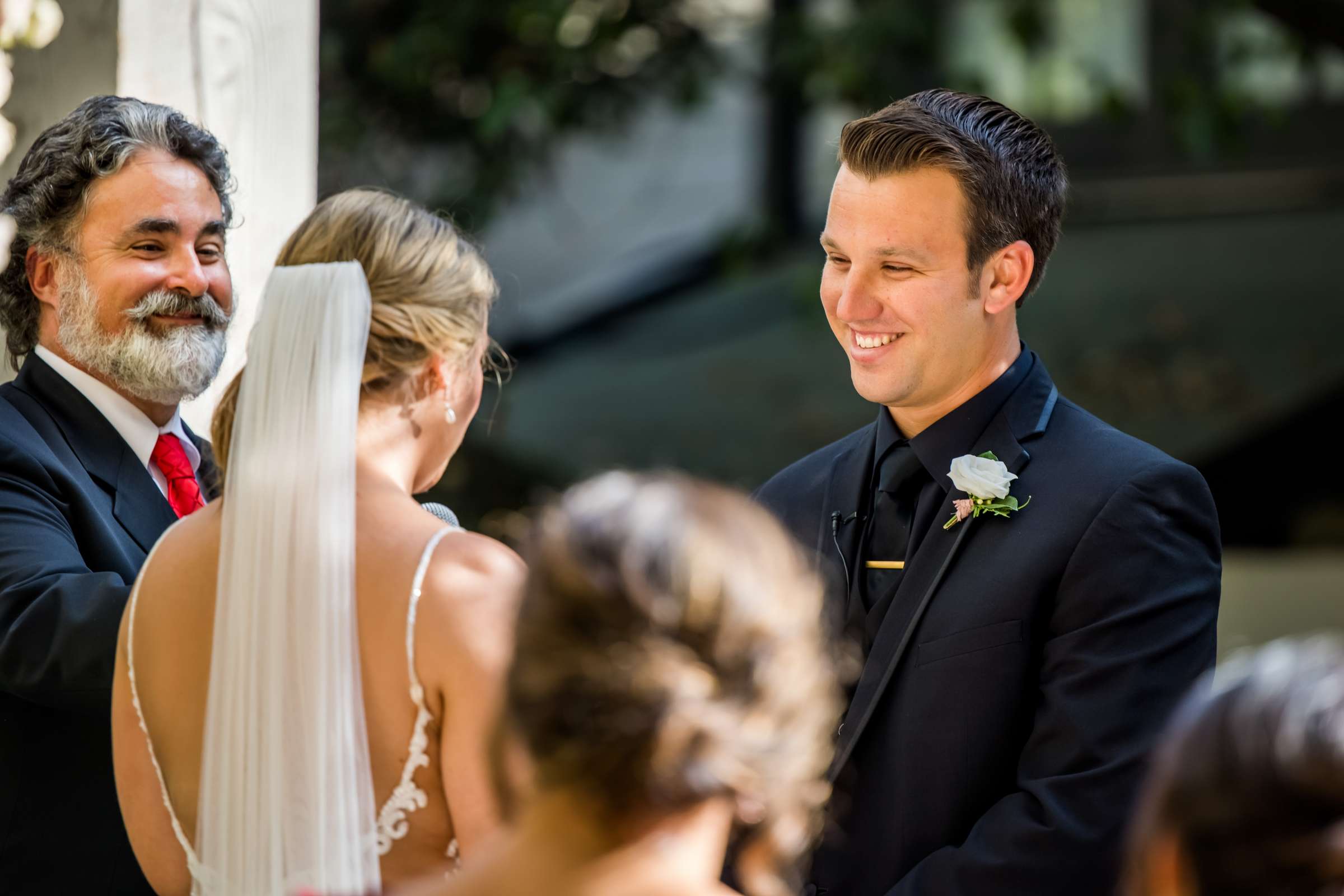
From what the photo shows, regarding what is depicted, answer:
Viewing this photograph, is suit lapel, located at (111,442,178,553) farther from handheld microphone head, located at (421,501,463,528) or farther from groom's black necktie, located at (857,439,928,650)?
groom's black necktie, located at (857,439,928,650)

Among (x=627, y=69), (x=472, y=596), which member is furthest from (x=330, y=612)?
(x=627, y=69)

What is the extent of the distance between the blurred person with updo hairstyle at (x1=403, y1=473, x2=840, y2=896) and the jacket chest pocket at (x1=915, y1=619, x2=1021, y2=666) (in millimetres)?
1041

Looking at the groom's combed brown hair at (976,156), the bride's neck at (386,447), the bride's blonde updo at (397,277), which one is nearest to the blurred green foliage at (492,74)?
the groom's combed brown hair at (976,156)

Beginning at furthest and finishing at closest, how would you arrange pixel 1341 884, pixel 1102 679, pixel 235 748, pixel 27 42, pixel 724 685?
1. pixel 27 42
2. pixel 1102 679
3. pixel 235 748
4. pixel 724 685
5. pixel 1341 884

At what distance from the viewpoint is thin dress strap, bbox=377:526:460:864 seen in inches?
79.1

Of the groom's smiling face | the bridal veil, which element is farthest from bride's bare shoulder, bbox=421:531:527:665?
the groom's smiling face

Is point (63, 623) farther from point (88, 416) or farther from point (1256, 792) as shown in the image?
point (1256, 792)

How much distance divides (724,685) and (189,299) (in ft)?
6.35

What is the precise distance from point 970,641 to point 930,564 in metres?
0.18

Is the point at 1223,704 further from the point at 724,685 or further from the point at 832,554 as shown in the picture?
the point at 832,554

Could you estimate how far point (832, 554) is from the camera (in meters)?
2.83

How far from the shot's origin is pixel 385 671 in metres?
2.04

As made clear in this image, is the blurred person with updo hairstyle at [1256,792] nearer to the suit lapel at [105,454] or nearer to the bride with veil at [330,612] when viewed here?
the bride with veil at [330,612]

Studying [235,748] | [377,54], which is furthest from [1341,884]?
[377,54]
